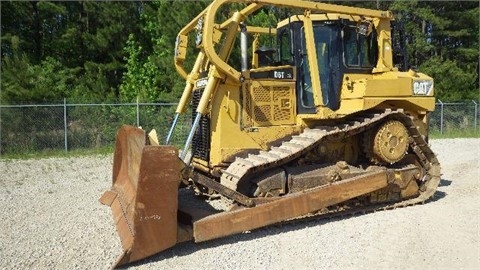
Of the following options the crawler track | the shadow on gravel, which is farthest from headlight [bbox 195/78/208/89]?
the shadow on gravel

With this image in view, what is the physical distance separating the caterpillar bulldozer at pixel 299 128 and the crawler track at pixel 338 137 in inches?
0.7

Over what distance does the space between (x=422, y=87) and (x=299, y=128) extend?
2.18 meters

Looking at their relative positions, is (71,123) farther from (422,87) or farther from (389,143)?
(422,87)

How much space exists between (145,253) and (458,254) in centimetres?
339

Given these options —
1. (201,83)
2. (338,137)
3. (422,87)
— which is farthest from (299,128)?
(422,87)

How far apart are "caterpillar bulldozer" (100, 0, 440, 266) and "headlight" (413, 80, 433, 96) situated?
26 mm

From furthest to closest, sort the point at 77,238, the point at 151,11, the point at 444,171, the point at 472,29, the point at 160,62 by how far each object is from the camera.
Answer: the point at 472,29
the point at 151,11
the point at 160,62
the point at 444,171
the point at 77,238

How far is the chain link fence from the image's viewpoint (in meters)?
15.3

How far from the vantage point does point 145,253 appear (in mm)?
4812

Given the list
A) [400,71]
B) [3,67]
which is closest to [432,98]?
[400,71]

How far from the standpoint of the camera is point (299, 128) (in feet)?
22.4

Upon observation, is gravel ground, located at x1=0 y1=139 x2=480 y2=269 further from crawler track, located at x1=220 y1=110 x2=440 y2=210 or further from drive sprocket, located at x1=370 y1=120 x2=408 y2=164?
drive sprocket, located at x1=370 y1=120 x2=408 y2=164

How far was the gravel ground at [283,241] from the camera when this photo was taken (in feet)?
15.9

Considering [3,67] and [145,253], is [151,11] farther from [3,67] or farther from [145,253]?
[145,253]
